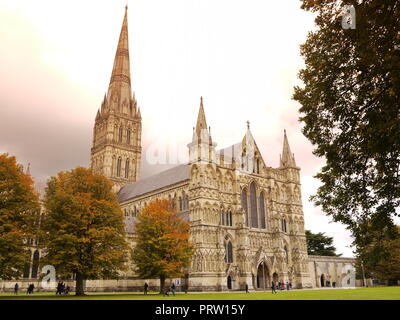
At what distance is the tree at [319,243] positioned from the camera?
273ft

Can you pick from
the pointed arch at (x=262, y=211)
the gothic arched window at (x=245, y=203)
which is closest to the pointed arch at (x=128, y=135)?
the gothic arched window at (x=245, y=203)

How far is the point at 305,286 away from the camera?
53.8 metres

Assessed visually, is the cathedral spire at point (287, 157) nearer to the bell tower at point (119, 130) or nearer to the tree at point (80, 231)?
the tree at point (80, 231)

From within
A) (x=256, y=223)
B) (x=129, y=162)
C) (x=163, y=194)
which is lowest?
(x=256, y=223)

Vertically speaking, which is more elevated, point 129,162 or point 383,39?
point 129,162

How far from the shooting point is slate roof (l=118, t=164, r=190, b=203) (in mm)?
59375

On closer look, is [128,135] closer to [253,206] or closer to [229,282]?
[253,206]

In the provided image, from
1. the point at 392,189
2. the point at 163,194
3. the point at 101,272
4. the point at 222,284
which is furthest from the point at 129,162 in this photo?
the point at 392,189

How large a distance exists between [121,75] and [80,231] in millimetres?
70490

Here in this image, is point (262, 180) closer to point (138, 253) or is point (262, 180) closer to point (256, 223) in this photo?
point (256, 223)

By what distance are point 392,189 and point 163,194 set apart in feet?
154

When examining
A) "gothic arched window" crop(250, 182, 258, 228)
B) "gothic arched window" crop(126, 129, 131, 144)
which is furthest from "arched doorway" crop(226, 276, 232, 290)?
"gothic arched window" crop(126, 129, 131, 144)

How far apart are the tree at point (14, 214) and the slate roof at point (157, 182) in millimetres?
27925
